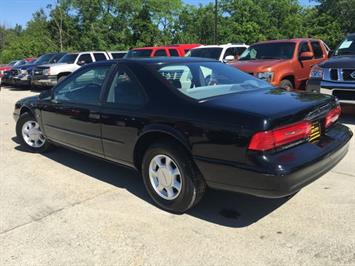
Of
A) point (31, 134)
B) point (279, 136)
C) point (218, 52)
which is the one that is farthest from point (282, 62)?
point (279, 136)

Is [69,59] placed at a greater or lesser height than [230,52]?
lesser

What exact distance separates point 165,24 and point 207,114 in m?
53.9

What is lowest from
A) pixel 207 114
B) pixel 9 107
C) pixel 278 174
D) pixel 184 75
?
pixel 9 107

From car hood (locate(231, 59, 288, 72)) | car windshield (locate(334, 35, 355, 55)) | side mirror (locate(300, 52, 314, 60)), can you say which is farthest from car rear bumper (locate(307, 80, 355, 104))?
side mirror (locate(300, 52, 314, 60))

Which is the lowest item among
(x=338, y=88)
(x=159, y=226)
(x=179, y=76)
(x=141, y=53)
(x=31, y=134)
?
(x=159, y=226)

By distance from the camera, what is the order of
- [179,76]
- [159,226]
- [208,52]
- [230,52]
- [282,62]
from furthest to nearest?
[230,52]
[208,52]
[282,62]
[179,76]
[159,226]

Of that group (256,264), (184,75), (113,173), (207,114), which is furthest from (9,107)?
(256,264)

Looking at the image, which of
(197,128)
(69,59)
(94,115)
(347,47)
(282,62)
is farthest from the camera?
(69,59)

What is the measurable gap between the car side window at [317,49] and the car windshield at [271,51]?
1.24 metres

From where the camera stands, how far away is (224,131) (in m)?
3.42

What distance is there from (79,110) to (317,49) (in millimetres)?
8541

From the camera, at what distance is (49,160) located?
5.95m

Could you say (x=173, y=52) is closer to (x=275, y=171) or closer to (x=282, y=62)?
(x=282, y=62)

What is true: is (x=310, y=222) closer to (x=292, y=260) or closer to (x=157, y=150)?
(x=292, y=260)
